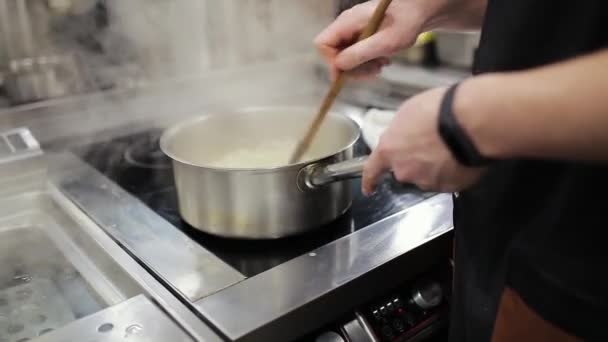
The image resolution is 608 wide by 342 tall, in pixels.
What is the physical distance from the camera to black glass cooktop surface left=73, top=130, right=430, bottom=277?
74 centimetres

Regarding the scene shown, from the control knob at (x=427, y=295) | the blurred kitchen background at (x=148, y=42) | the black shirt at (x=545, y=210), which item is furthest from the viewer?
the blurred kitchen background at (x=148, y=42)

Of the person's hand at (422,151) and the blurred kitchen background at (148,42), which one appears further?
the blurred kitchen background at (148,42)

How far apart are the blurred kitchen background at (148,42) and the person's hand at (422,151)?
36.3 inches

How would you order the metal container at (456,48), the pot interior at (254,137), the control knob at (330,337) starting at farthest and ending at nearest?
1. the metal container at (456,48)
2. the pot interior at (254,137)
3. the control knob at (330,337)

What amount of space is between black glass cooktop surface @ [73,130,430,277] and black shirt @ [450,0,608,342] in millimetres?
228

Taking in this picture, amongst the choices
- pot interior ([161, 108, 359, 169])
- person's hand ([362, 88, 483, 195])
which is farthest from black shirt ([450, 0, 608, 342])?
pot interior ([161, 108, 359, 169])

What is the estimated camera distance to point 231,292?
63 cm

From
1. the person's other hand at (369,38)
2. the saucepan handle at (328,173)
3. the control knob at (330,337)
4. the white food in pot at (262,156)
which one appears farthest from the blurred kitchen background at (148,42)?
the control knob at (330,337)

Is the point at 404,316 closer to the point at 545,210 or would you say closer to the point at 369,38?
the point at 545,210

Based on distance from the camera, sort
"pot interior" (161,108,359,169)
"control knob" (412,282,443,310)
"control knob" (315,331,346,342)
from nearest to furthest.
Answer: "control knob" (315,331,346,342) → "control knob" (412,282,443,310) → "pot interior" (161,108,359,169)

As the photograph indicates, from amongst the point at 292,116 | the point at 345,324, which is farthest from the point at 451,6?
the point at 345,324

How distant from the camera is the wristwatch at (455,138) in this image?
0.45 meters

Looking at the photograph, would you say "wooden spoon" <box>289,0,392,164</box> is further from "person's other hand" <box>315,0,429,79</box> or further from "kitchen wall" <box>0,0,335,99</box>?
"kitchen wall" <box>0,0,335,99</box>

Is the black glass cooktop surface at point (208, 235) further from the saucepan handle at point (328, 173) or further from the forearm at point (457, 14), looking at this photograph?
the forearm at point (457, 14)
